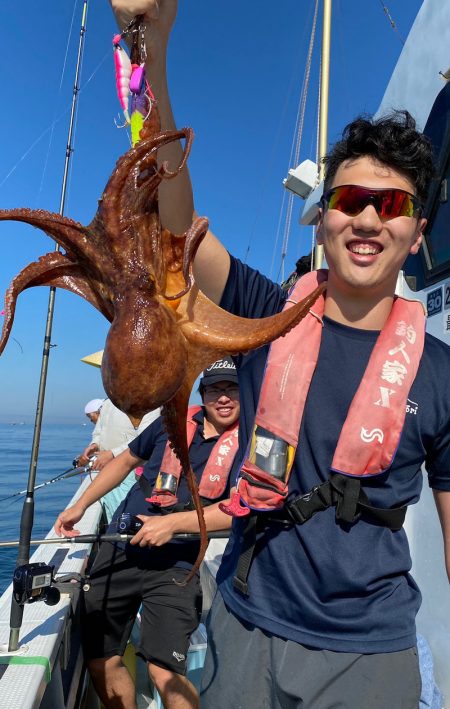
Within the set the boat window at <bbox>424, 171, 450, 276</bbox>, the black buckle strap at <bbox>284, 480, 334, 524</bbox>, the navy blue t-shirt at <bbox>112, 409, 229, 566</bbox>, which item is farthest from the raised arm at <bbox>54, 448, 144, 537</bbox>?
the boat window at <bbox>424, 171, 450, 276</bbox>

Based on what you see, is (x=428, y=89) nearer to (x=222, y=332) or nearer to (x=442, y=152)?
(x=442, y=152)

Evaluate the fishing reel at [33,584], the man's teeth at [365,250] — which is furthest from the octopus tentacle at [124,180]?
the fishing reel at [33,584]

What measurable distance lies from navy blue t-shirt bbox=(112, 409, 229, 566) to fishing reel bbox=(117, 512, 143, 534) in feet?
0.76

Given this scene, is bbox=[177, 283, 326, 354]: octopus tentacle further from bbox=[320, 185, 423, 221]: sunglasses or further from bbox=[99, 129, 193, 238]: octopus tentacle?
bbox=[320, 185, 423, 221]: sunglasses

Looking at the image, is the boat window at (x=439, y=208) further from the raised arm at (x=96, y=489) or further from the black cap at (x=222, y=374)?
the raised arm at (x=96, y=489)

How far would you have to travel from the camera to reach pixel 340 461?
1.94 m

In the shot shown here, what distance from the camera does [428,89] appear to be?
4617mm

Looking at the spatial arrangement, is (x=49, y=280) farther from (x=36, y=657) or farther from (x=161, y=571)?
(x=161, y=571)

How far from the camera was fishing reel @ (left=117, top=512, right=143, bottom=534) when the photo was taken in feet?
13.0

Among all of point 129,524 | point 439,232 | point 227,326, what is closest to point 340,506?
point 227,326

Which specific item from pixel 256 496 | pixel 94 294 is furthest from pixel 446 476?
pixel 94 294

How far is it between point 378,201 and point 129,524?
124 inches

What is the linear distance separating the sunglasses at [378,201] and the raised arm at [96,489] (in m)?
3.32

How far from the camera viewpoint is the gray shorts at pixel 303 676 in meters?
1.82
